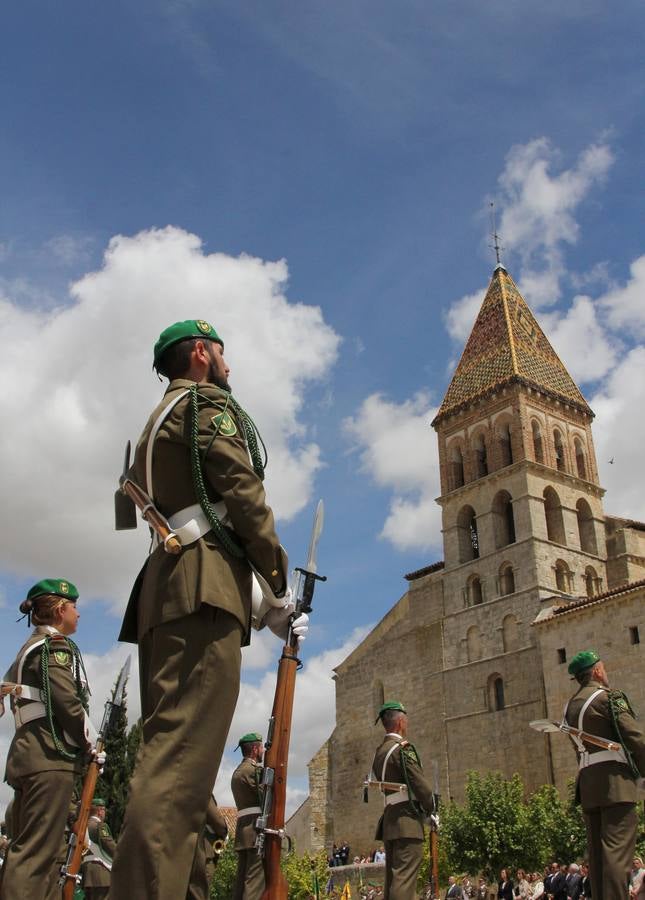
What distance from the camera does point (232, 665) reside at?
3145 mm

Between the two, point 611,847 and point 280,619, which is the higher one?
point 280,619

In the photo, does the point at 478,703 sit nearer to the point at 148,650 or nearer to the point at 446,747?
the point at 446,747

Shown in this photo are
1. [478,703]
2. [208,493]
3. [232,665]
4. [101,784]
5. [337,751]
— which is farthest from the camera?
[337,751]

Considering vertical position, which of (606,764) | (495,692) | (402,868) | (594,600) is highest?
(594,600)

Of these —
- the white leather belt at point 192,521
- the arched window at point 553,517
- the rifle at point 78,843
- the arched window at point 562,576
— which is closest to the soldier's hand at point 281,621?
the white leather belt at point 192,521

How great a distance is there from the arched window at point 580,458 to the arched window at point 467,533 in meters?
5.45

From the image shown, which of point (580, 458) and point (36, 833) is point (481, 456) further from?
point (36, 833)

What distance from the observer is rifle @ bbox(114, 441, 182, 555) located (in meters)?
3.29

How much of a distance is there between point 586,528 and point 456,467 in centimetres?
688

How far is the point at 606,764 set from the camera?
653 centimetres

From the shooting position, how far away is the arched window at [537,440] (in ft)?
133

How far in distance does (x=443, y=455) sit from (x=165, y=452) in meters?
41.0

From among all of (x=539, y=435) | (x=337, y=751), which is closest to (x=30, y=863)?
(x=539, y=435)

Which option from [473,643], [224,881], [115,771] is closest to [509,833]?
[224,881]
